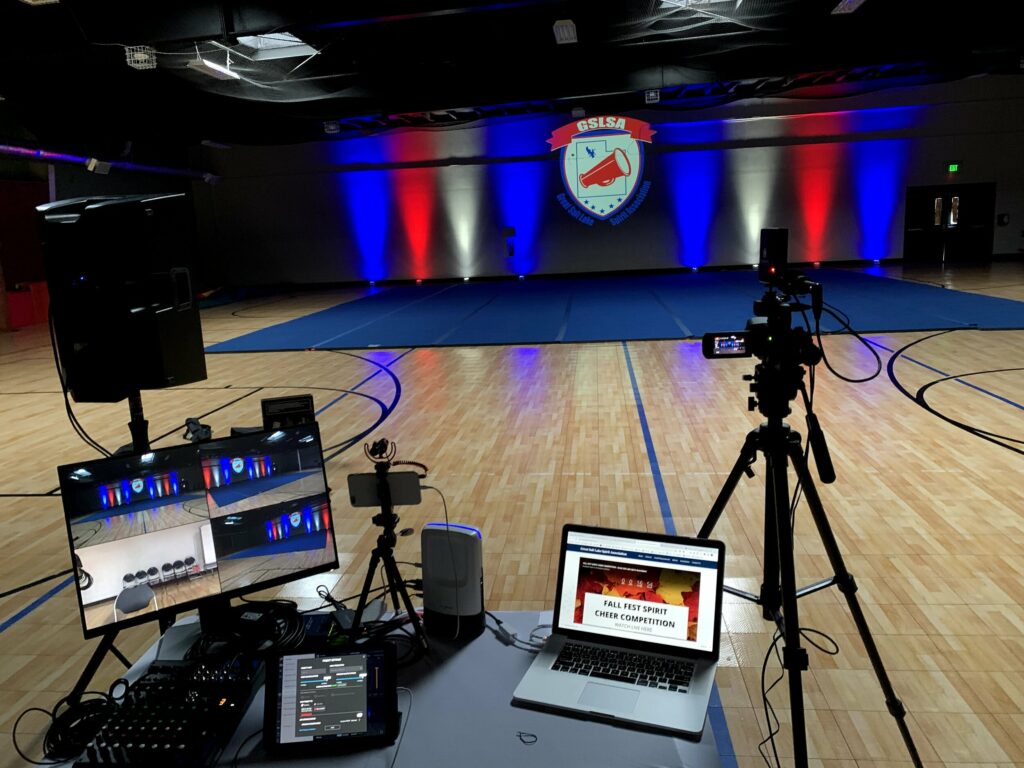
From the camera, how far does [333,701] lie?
1632mm

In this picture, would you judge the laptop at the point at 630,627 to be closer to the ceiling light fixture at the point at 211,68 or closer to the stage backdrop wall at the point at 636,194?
the ceiling light fixture at the point at 211,68

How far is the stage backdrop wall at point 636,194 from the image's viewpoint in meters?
16.5

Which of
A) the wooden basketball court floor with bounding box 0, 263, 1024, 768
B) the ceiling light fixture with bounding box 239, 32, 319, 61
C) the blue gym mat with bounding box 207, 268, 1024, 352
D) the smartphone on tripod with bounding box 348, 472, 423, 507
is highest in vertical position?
the ceiling light fixture with bounding box 239, 32, 319, 61

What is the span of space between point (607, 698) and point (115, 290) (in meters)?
1.74

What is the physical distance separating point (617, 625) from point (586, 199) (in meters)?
16.3

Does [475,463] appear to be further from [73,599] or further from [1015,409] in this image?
[1015,409]

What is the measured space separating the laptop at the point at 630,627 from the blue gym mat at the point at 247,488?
0.76 m

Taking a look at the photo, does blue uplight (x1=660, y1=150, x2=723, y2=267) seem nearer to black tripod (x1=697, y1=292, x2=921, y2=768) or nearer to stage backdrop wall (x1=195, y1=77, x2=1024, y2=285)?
stage backdrop wall (x1=195, y1=77, x2=1024, y2=285)

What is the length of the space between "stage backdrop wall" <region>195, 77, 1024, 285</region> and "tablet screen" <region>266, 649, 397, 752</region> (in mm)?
16508

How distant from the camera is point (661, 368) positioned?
25.1 feet

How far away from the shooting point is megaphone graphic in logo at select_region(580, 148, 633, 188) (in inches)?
660

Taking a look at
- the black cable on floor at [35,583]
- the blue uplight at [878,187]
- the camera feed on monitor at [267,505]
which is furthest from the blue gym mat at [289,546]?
the blue uplight at [878,187]

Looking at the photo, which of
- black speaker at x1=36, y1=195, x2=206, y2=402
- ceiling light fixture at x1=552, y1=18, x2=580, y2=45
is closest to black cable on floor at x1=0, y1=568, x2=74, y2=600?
black speaker at x1=36, y1=195, x2=206, y2=402

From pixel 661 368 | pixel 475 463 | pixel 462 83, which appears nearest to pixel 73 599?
pixel 475 463
